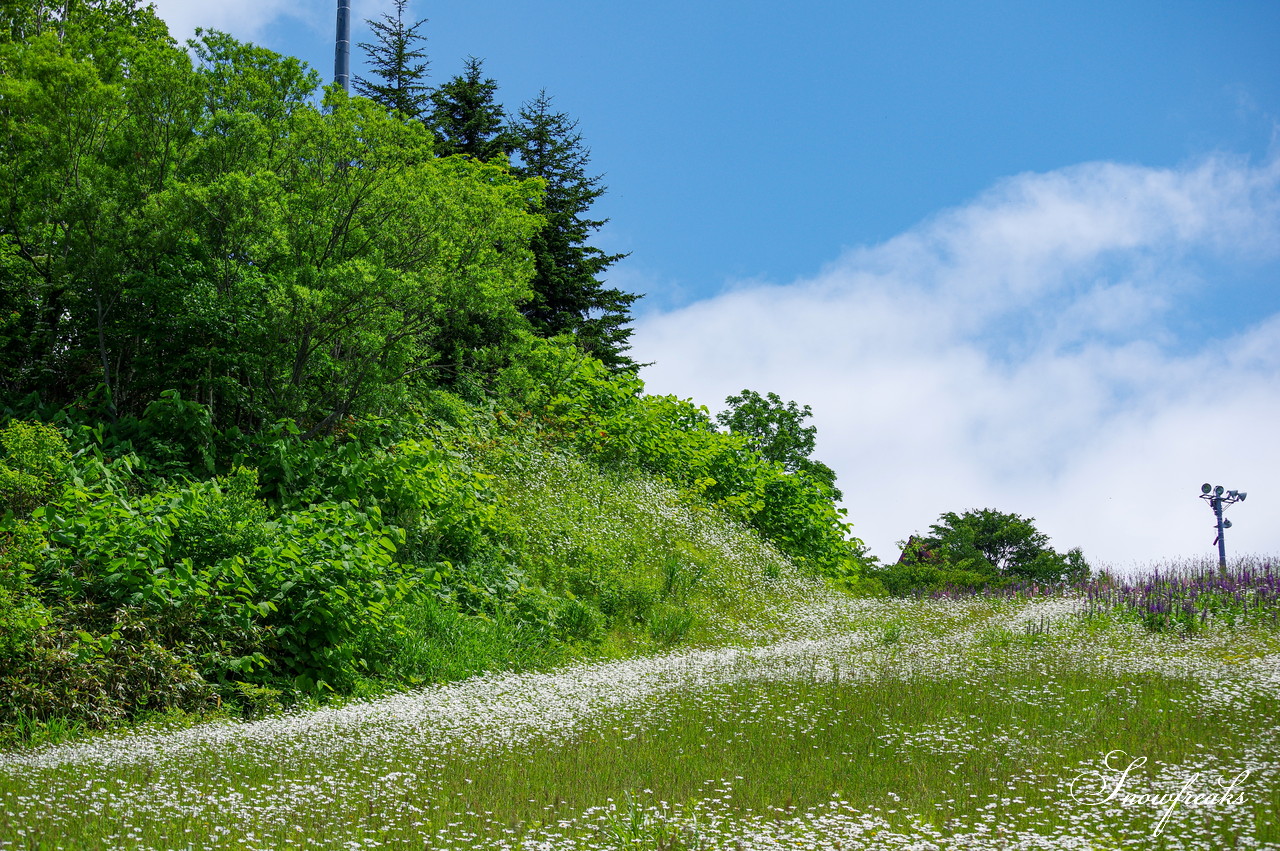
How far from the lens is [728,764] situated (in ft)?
19.7

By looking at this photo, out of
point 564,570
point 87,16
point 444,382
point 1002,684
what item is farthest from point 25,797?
point 87,16

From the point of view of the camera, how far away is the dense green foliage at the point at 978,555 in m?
25.3

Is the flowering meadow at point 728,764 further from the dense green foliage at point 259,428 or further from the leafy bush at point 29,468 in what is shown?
the leafy bush at point 29,468

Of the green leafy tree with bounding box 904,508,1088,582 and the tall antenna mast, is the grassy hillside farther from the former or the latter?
the green leafy tree with bounding box 904,508,1088,582

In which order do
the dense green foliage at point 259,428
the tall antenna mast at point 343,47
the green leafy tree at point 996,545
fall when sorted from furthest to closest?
the green leafy tree at point 996,545 → the tall antenna mast at point 343,47 → the dense green foliage at point 259,428

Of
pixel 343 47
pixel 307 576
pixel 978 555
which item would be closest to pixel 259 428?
pixel 307 576

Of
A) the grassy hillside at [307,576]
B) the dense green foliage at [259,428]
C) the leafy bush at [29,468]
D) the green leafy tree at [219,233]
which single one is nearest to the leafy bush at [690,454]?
the dense green foliage at [259,428]

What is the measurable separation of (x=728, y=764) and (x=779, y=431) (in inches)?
843

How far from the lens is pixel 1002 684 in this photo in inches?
324

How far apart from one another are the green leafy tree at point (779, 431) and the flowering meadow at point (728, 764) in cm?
1732

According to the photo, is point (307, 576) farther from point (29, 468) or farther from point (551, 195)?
point (551, 195)

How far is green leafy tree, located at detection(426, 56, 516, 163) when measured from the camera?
25438 millimetres

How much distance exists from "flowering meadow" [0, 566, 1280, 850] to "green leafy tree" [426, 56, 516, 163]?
1926cm

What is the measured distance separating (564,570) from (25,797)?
8139mm
